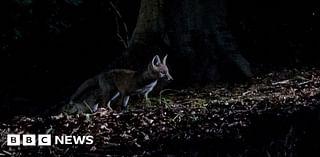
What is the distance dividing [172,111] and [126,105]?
60.0 inches

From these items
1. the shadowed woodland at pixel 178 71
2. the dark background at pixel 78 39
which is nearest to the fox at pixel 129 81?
the shadowed woodland at pixel 178 71

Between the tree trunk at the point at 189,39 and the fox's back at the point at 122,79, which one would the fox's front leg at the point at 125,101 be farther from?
the tree trunk at the point at 189,39

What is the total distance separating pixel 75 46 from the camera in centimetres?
1033

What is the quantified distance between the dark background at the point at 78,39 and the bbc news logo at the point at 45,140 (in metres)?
3.38

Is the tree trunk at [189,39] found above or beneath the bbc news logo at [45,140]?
above

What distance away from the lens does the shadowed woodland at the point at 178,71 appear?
4.42 metres

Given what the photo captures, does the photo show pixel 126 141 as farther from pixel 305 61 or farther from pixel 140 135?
pixel 305 61

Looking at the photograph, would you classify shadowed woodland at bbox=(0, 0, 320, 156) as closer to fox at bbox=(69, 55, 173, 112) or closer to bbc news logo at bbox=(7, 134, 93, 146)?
bbc news logo at bbox=(7, 134, 93, 146)

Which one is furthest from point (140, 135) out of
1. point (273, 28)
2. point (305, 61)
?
point (273, 28)

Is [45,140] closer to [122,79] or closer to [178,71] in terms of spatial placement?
[122,79]

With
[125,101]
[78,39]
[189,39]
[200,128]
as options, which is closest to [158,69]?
[125,101]

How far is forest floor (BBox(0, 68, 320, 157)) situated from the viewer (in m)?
4.28

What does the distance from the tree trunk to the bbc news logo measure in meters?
2.76

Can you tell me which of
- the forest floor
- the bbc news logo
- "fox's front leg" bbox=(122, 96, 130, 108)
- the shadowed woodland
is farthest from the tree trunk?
the bbc news logo
